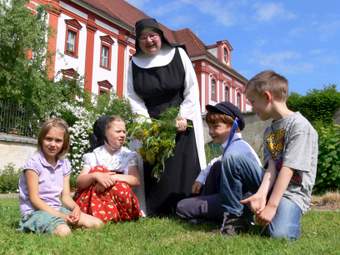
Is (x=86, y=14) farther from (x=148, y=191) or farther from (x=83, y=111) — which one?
(x=148, y=191)

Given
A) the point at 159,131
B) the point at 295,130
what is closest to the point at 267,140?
the point at 295,130

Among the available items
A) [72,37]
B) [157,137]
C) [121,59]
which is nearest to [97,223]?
[157,137]

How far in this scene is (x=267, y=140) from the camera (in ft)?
12.1

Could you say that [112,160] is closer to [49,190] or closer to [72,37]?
[49,190]

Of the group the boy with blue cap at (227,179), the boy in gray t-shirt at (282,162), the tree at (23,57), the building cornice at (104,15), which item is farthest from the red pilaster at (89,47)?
the boy in gray t-shirt at (282,162)

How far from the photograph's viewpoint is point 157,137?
439 centimetres

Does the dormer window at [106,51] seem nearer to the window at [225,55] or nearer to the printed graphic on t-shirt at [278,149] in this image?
the window at [225,55]

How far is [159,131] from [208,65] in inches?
1396

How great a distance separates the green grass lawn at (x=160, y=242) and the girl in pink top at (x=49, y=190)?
0.15 meters

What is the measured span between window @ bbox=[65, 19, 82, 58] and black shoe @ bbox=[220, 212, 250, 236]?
2353cm

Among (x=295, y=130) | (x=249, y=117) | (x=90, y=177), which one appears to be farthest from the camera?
(x=249, y=117)

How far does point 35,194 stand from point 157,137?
1295mm

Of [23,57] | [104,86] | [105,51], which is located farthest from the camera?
[105,51]

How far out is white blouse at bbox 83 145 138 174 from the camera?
4436mm
